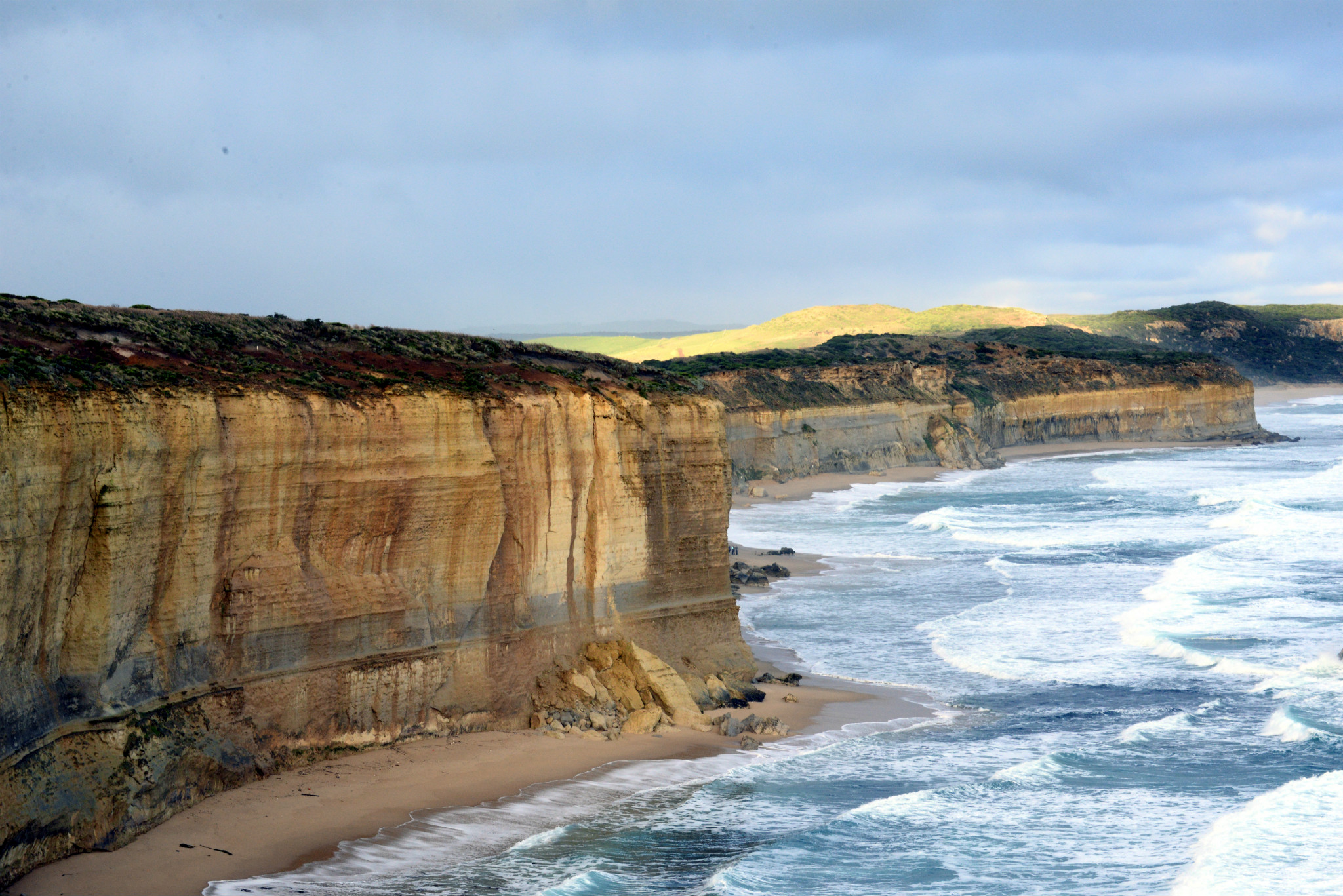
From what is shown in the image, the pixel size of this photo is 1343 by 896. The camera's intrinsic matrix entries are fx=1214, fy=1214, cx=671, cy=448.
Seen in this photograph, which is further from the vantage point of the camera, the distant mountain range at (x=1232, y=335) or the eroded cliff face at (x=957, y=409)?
the distant mountain range at (x=1232, y=335)

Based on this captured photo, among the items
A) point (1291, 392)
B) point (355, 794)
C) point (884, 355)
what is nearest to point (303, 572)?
point (355, 794)

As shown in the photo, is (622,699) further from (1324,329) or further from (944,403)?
(1324,329)

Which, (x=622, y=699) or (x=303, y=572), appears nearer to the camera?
(x=303, y=572)

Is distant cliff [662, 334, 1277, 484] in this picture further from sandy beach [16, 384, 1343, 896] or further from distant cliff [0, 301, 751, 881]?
distant cliff [0, 301, 751, 881]

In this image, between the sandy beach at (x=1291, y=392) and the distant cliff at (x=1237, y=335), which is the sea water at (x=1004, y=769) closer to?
the sandy beach at (x=1291, y=392)

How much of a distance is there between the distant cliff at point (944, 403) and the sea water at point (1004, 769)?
96.2 ft

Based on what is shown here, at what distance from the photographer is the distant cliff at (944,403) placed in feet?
222

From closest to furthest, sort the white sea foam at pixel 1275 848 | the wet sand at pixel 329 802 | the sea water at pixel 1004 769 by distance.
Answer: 1. the wet sand at pixel 329 802
2. the white sea foam at pixel 1275 848
3. the sea water at pixel 1004 769

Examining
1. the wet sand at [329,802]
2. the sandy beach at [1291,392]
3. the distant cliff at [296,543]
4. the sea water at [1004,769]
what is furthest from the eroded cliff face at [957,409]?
the sandy beach at [1291,392]

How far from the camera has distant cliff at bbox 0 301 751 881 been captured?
13305 mm

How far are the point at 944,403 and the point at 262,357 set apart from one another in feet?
215

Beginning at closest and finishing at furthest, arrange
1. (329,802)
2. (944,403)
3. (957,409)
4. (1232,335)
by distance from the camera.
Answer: (329,802) < (944,403) < (957,409) < (1232,335)

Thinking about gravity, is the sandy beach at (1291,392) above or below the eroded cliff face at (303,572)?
above

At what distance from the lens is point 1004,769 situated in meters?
18.5
